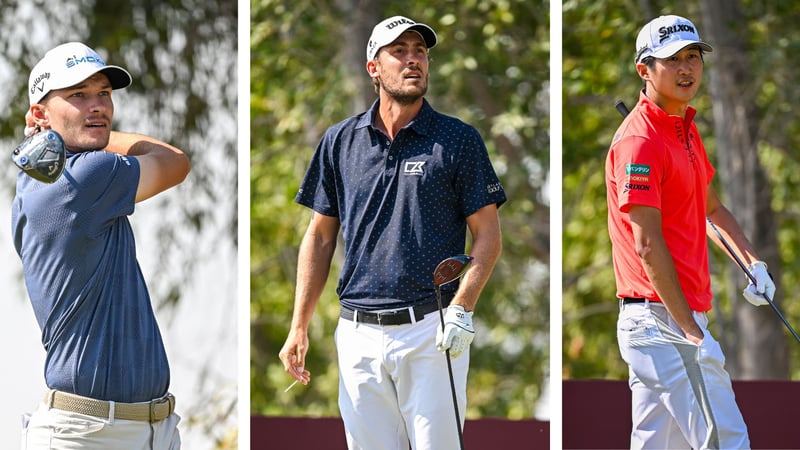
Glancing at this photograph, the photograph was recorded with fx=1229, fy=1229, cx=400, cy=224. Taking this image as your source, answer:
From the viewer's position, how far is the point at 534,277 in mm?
7055

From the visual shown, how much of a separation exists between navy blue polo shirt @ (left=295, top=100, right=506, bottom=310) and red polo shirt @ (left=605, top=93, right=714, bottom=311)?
34cm

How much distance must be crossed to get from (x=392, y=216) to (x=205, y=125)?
10.5 feet

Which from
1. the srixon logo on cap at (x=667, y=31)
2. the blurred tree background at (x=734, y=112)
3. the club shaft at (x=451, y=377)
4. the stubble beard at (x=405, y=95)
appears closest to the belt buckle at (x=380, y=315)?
the club shaft at (x=451, y=377)

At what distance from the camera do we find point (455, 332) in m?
3.05

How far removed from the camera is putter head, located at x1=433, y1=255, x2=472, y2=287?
10.0 feet

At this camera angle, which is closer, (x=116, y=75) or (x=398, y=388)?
(x=116, y=75)

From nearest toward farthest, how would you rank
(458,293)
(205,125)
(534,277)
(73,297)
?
(73,297) → (458,293) → (205,125) → (534,277)

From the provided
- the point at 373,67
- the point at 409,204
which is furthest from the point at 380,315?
the point at 373,67

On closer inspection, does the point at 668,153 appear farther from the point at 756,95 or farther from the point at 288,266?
the point at 288,266

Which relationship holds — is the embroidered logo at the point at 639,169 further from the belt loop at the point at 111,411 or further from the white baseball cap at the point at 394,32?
the belt loop at the point at 111,411

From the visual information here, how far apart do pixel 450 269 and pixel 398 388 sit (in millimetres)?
386

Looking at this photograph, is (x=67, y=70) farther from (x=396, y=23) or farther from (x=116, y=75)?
(x=396, y=23)

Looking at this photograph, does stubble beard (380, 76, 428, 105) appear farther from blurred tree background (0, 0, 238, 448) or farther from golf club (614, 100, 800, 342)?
blurred tree background (0, 0, 238, 448)

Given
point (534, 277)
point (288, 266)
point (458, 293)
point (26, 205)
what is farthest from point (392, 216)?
point (288, 266)
